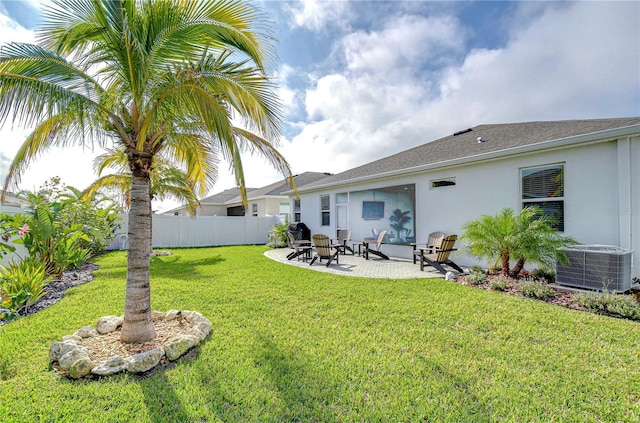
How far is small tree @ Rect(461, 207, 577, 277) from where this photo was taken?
6.28 meters

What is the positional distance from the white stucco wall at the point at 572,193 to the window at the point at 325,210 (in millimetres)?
5547

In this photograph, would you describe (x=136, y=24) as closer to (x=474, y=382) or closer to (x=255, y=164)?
(x=255, y=164)

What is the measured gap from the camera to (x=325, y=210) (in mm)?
15672

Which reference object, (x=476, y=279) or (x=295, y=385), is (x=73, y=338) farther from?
(x=476, y=279)

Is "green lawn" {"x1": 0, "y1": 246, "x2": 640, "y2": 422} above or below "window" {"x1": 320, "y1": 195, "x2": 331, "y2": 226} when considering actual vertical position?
below

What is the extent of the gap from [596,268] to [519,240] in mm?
1377

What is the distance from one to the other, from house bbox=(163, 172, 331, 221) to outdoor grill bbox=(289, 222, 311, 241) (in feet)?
7.61

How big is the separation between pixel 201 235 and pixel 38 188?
8.79 m

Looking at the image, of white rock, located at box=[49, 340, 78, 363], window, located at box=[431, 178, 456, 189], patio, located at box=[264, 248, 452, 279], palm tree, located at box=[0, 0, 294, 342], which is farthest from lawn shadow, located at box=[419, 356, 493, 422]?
window, located at box=[431, 178, 456, 189]

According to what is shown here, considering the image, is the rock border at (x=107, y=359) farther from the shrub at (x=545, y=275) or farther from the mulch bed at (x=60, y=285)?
the shrub at (x=545, y=275)

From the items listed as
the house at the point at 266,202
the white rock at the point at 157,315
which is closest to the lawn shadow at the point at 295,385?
the white rock at the point at 157,315

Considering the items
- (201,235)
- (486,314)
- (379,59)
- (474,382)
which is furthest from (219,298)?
(201,235)

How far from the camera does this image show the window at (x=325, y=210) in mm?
15445

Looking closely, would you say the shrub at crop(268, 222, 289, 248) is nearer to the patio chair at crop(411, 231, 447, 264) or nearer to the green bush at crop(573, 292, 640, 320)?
the patio chair at crop(411, 231, 447, 264)
